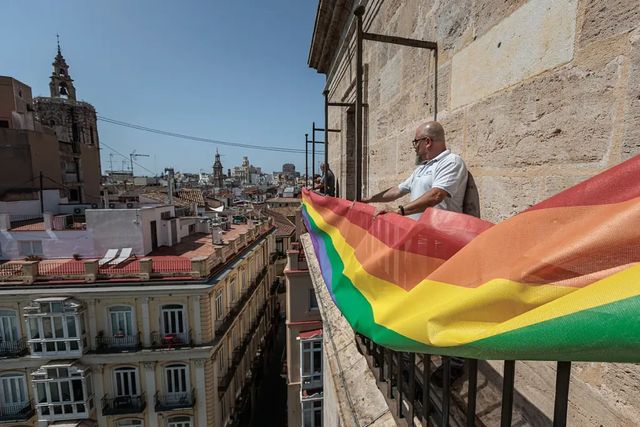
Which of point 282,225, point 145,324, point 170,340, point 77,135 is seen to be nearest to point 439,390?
point 170,340

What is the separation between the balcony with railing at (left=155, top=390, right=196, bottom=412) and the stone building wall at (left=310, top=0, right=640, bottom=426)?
12530 mm

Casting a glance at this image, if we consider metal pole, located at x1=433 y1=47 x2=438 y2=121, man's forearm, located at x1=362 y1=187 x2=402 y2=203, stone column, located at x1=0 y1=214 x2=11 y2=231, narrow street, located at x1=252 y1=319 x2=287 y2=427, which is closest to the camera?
metal pole, located at x1=433 y1=47 x2=438 y2=121

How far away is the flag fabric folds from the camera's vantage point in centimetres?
61

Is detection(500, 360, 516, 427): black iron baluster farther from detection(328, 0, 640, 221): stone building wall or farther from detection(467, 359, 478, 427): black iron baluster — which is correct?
detection(328, 0, 640, 221): stone building wall

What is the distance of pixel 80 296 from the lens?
10.4 metres

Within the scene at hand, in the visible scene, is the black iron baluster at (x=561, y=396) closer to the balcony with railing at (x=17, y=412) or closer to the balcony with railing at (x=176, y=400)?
the balcony with railing at (x=176, y=400)

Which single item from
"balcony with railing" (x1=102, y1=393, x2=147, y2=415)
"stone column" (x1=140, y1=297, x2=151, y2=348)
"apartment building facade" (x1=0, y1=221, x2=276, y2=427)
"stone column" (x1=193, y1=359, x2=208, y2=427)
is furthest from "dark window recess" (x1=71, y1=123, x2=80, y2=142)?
"stone column" (x1=193, y1=359, x2=208, y2=427)

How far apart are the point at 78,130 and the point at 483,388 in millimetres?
36360

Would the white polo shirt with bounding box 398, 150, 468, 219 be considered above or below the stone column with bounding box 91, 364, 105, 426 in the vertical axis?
above

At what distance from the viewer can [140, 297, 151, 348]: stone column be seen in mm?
10742

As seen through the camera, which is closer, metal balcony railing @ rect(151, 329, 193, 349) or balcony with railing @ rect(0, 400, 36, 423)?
balcony with railing @ rect(0, 400, 36, 423)

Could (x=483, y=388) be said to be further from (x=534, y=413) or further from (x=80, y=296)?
(x=80, y=296)

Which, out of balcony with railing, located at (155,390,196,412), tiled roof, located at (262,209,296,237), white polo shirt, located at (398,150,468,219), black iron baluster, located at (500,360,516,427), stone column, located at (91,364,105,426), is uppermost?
white polo shirt, located at (398,150,468,219)

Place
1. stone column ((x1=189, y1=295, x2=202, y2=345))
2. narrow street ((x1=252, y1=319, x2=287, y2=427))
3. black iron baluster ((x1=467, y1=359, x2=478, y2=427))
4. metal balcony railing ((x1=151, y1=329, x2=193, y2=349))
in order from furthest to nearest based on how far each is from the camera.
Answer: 1. narrow street ((x1=252, y1=319, x2=287, y2=427))
2. stone column ((x1=189, y1=295, x2=202, y2=345))
3. metal balcony railing ((x1=151, y1=329, x2=193, y2=349))
4. black iron baluster ((x1=467, y1=359, x2=478, y2=427))
